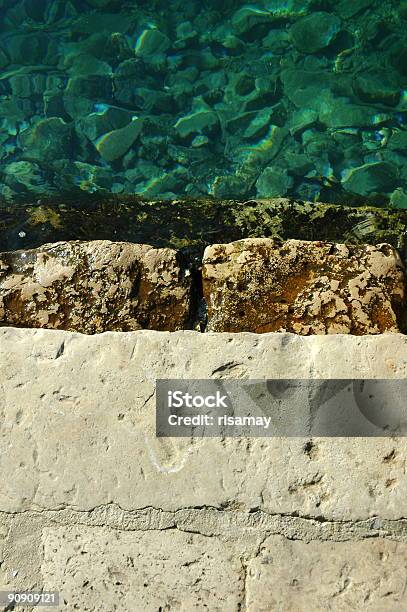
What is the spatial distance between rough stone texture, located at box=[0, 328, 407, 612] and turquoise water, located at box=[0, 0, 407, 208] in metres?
2.37

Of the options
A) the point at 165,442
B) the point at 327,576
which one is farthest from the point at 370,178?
the point at 327,576

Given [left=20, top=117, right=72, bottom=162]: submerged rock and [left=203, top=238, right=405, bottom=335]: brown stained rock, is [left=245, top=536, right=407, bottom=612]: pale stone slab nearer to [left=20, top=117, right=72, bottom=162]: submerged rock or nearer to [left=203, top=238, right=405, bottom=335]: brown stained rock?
[left=203, top=238, right=405, bottom=335]: brown stained rock

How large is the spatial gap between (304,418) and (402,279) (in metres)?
0.72

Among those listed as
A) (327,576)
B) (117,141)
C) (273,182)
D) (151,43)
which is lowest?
(327,576)

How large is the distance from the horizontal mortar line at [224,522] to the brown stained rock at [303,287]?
64 centimetres

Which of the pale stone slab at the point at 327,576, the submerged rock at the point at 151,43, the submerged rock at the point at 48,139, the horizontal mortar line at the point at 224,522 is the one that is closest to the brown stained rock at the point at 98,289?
the horizontal mortar line at the point at 224,522

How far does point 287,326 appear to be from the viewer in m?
2.30

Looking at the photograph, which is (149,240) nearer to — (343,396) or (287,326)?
(287,326)

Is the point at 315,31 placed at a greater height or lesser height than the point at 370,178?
greater

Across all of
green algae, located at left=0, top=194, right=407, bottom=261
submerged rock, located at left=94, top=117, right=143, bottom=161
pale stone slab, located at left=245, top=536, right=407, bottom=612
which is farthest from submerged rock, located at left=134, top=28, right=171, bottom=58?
pale stone slab, located at left=245, top=536, right=407, bottom=612

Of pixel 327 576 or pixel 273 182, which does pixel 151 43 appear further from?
pixel 327 576

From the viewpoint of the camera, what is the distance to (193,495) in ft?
6.32

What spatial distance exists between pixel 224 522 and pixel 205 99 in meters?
3.47

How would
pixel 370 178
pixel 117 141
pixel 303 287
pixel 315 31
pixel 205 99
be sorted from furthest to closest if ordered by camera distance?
1. pixel 315 31
2. pixel 205 99
3. pixel 117 141
4. pixel 370 178
5. pixel 303 287
